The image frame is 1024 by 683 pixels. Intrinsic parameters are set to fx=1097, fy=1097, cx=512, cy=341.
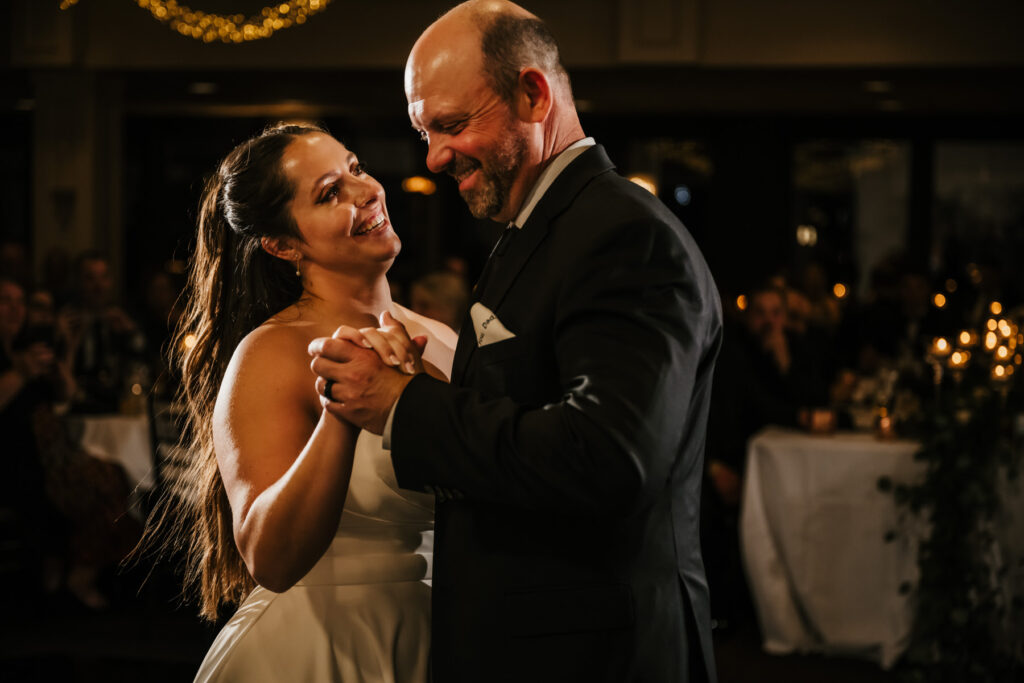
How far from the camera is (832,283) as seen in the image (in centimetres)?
1109

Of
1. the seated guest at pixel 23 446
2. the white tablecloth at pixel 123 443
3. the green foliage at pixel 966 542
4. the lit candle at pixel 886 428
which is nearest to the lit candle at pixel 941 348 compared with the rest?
the green foliage at pixel 966 542

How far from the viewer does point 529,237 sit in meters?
1.37

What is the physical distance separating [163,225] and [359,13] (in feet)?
13.8

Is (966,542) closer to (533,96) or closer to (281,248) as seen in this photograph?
(281,248)

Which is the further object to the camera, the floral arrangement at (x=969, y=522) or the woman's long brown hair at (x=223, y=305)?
the floral arrangement at (x=969, y=522)

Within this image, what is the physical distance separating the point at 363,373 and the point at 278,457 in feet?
1.13

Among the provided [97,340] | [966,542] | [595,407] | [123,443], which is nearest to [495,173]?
[595,407]

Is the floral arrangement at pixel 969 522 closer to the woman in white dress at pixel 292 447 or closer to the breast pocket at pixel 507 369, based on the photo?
the woman in white dress at pixel 292 447

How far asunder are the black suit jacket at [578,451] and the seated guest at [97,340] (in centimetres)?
430

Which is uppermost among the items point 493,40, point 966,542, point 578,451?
point 493,40

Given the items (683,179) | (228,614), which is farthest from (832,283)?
(228,614)

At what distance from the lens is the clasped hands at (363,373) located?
1291 millimetres

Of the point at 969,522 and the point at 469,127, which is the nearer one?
the point at 469,127

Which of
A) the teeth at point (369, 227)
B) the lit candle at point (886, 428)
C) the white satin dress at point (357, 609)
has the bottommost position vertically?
the lit candle at point (886, 428)
